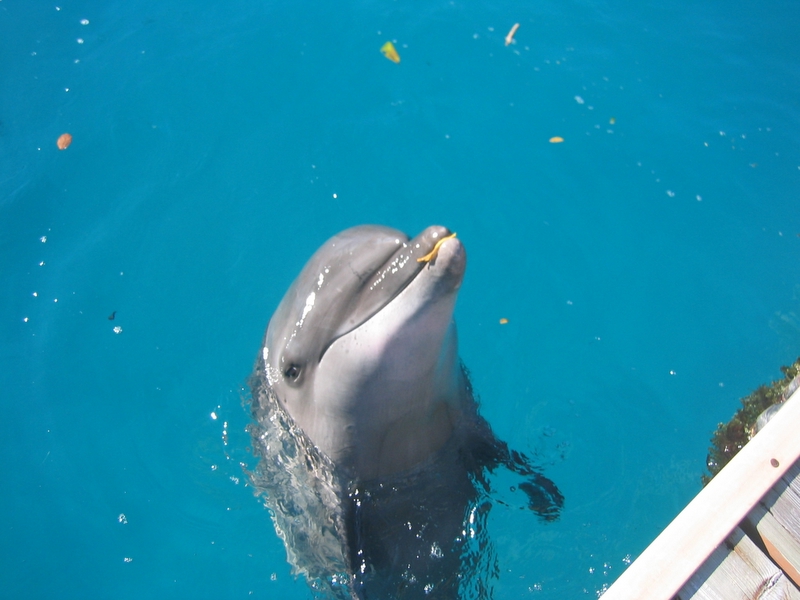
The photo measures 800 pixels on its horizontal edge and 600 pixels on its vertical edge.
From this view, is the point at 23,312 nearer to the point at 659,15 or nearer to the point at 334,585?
the point at 334,585

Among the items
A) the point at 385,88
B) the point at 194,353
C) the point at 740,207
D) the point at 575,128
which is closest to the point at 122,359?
the point at 194,353

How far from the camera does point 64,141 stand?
8.08 meters

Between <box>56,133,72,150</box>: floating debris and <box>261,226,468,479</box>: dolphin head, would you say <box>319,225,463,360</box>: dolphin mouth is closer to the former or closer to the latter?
<box>261,226,468,479</box>: dolphin head

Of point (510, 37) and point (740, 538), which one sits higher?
point (510, 37)

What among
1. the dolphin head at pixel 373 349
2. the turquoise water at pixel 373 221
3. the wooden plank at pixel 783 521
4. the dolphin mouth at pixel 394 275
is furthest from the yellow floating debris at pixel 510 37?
the wooden plank at pixel 783 521

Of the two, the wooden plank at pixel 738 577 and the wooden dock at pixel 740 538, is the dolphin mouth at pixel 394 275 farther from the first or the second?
the wooden plank at pixel 738 577

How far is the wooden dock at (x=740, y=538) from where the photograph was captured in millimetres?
3400

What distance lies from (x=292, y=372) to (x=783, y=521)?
10.5ft

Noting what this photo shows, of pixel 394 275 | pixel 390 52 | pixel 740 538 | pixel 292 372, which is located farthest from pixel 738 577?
pixel 390 52

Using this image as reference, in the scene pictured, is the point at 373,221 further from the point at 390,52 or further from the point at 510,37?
the point at 510,37

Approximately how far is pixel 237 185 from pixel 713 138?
6810mm

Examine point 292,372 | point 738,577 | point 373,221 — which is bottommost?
point 373,221

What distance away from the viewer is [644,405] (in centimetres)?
667

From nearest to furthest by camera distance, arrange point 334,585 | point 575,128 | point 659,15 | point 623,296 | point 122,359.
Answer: point 334,585
point 122,359
point 623,296
point 575,128
point 659,15
